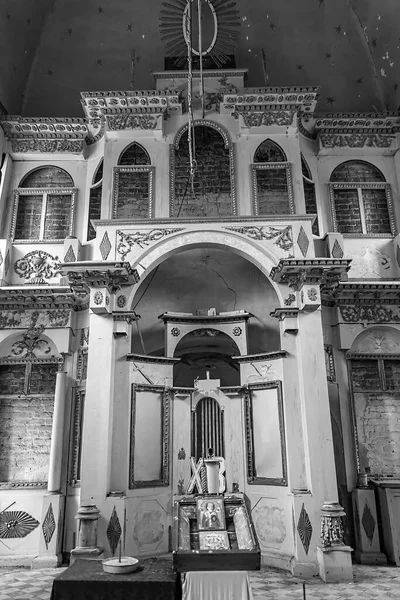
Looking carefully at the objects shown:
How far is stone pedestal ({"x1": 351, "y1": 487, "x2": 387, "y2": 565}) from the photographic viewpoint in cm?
815

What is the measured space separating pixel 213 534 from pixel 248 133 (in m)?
7.04

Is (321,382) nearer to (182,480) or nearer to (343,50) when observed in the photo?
(182,480)

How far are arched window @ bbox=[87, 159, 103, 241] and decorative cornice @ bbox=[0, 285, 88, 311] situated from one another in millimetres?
1251

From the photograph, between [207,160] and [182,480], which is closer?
[182,480]

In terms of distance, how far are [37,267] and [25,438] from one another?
305cm

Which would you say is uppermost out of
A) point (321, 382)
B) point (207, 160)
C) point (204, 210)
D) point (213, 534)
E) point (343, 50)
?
point (343, 50)

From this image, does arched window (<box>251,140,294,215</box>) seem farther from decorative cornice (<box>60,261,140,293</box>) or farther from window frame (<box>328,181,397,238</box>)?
decorative cornice (<box>60,261,140,293</box>)

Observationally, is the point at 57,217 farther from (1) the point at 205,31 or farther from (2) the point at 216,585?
(2) the point at 216,585

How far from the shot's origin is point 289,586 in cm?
677

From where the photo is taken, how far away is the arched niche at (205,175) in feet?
30.2

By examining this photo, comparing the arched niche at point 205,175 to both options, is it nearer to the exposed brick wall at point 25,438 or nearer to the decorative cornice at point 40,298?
the decorative cornice at point 40,298

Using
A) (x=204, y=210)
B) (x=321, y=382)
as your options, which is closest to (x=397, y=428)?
(x=321, y=382)

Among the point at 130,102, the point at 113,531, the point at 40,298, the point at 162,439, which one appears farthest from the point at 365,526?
the point at 130,102

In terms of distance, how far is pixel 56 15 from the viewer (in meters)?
11.0
